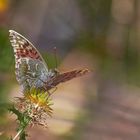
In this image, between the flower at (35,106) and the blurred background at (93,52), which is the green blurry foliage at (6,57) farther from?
the blurred background at (93,52)

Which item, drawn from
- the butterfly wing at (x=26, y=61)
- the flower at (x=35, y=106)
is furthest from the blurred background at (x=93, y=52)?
the flower at (x=35, y=106)

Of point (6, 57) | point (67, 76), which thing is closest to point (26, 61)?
point (67, 76)

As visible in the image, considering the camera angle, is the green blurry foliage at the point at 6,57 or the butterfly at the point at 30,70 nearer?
the butterfly at the point at 30,70

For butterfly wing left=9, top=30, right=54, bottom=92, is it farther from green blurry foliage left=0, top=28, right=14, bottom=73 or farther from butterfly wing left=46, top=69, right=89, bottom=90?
green blurry foliage left=0, top=28, right=14, bottom=73

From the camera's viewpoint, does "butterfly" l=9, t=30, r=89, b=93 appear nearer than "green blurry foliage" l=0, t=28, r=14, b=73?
Yes

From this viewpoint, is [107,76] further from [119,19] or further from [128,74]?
[119,19]

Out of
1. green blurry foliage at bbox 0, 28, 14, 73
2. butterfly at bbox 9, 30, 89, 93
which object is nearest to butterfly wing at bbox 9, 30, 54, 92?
butterfly at bbox 9, 30, 89, 93

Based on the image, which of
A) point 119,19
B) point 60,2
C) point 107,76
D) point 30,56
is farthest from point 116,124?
point 30,56
